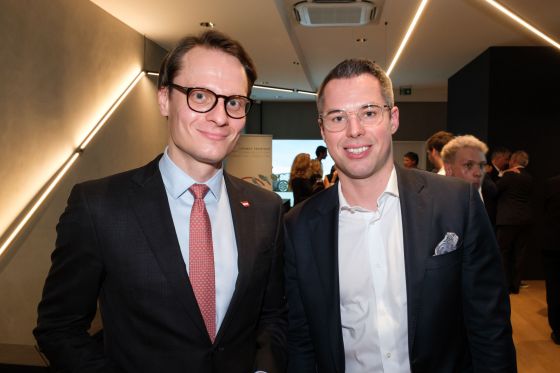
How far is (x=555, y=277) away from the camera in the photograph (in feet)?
15.0

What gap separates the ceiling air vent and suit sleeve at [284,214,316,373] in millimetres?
3936

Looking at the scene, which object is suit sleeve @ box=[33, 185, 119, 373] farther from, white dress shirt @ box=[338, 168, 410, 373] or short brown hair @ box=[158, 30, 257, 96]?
white dress shirt @ box=[338, 168, 410, 373]

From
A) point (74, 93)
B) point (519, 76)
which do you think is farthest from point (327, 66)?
point (74, 93)

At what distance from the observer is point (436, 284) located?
5.04ft

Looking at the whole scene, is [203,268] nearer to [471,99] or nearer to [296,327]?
[296,327]

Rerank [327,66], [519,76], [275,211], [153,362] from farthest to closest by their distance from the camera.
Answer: [327,66]
[519,76]
[275,211]
[153,362]

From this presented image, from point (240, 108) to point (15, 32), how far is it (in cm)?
338

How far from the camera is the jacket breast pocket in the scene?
154cm

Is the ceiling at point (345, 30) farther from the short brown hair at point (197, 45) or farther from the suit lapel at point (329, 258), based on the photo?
the short brown hair at point (197, 45)

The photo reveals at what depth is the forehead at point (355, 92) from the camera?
163 cm

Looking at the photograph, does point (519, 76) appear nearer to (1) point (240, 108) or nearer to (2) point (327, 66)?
(2) point (327, 66)

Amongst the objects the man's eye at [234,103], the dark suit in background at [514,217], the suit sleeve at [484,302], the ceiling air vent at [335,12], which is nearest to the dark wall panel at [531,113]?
the dark suit in background at [514,217]

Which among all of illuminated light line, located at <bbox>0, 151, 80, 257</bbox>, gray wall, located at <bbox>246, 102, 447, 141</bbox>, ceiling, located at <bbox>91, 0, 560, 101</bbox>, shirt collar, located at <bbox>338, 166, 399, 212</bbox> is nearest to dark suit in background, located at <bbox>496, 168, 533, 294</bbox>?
ceiling, located at <bbox>91, 0, 560, 101</bbox>

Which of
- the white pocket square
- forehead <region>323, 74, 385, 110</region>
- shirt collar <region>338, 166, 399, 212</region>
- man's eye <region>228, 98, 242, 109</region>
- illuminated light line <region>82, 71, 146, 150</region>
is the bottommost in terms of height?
the white pocket square
